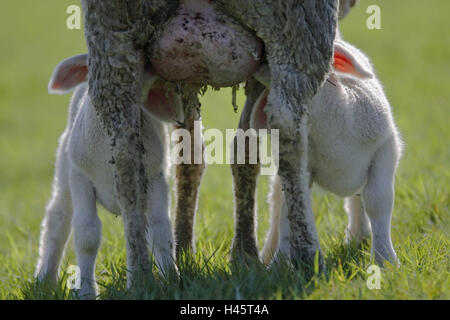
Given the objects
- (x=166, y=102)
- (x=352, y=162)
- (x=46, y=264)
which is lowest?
(x=46, y=264)

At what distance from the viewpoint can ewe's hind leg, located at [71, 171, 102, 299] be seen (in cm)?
416

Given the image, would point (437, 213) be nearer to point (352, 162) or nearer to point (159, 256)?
point (352, 162)

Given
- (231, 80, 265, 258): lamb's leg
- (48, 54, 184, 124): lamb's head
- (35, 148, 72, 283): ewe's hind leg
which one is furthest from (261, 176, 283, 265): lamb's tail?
(35, 148, 72, 283): ewe's hind leg

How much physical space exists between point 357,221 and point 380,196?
0.86 metres

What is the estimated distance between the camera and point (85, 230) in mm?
4168

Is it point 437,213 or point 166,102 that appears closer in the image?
point 166,102

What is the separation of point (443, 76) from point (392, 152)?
26.6 feet

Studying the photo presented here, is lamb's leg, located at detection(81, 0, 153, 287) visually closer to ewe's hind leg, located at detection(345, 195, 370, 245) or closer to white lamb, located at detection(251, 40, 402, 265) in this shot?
white lamb, located at detection(251, 40, 402, 265)

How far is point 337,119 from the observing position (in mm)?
4207

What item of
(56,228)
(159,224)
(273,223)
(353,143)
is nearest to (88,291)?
(159,224)

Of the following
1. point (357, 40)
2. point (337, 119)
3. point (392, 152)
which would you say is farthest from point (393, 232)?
point (357, 40)

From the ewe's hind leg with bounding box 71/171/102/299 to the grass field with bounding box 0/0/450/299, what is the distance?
9 centimetres

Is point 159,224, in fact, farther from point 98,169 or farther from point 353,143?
point 353,143
